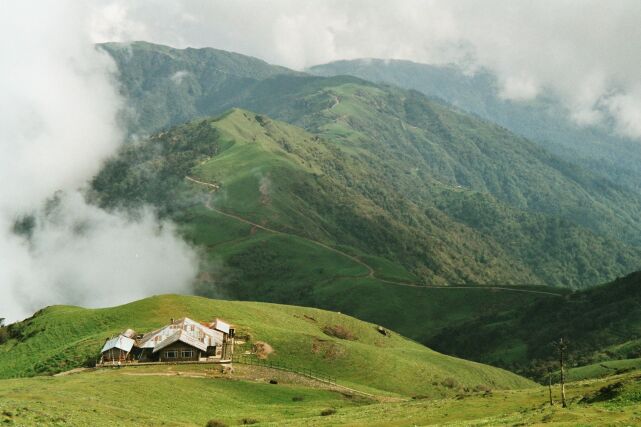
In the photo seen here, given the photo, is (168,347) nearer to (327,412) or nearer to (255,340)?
(255,340)

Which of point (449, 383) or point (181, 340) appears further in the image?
point (449, 383)

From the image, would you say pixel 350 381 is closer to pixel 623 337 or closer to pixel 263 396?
pixel 263 396

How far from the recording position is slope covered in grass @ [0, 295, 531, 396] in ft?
330

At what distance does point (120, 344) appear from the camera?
93.8 m

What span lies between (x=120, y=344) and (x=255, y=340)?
21.2 m

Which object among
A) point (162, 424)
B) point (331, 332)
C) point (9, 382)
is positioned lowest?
point (162, 424)

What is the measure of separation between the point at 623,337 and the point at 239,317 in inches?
5292

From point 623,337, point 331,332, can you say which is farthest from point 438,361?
point 623,337

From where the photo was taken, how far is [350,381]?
99.3 metres

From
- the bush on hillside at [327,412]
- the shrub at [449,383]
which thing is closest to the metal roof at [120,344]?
the bush on hillside at [327,412]

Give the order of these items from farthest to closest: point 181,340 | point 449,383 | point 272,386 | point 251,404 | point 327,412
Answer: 1. point 449,383
2. point 181,340
3. point 272,386
4. point 251,404
5. point 327,412

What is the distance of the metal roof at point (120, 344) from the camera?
9338 centimetres

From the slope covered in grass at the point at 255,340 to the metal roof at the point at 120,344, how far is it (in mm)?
2866

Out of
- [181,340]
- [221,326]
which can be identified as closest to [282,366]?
[221,326]
